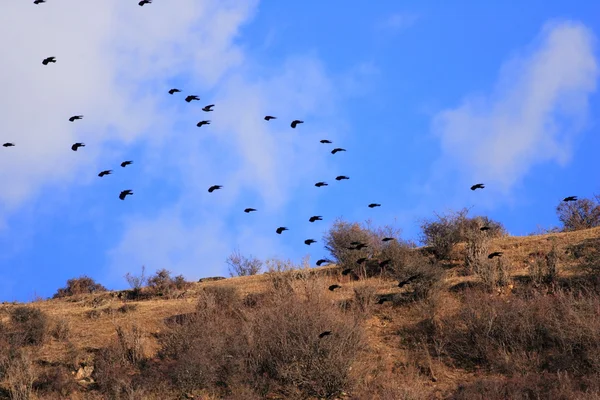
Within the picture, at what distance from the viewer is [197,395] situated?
24.7 m

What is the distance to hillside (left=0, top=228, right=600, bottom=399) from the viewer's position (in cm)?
2403

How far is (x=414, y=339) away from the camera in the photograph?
2712 centimetres

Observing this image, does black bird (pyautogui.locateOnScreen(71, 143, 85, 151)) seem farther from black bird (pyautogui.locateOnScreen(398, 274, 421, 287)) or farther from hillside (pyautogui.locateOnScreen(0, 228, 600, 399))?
black bird (pyautogui.locateOnScreen(398, 274, 421, 287))

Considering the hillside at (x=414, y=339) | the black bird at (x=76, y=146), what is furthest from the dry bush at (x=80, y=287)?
the black bird at (x=76, y=146)

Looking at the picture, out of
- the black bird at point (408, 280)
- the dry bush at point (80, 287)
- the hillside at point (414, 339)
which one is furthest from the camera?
the dry bush at point (80, 287)

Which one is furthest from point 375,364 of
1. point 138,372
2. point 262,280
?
point 262,280

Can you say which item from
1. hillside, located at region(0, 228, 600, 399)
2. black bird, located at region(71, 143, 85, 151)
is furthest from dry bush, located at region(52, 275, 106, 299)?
black bird, located at region(71, 143, 85, 151)

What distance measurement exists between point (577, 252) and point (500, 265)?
168 inches

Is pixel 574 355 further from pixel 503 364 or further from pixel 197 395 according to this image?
pixel 197 395

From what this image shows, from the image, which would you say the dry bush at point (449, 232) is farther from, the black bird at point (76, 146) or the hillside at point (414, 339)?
the black bird at point (76, 146)

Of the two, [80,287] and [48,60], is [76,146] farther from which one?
[80,287]

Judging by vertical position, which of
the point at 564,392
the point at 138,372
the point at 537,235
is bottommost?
the point at 564,392

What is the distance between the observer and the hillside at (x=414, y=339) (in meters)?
24.0

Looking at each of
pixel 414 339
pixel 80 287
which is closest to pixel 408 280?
pixel 414 339
